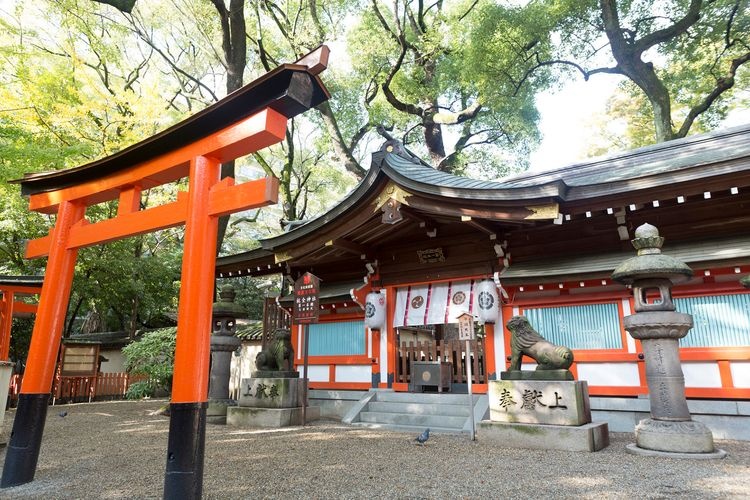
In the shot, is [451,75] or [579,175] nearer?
[579,175]

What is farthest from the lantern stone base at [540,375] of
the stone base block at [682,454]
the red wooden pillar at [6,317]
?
the red wooden pillar at [6,317]

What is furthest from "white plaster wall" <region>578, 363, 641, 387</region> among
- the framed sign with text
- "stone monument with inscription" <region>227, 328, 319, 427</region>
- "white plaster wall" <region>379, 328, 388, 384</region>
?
"stone monument with inscription" <region>227, 328, 319, 427</region>

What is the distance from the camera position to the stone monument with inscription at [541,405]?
631 cm

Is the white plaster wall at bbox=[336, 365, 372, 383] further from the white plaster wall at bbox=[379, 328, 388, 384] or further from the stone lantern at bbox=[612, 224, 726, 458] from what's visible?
the stone lantern at bbox=[612, 224, 726, 458]

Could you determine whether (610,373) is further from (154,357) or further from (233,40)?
(233,40)

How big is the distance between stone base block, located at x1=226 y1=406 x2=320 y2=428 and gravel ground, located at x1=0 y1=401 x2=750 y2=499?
3.65 feet

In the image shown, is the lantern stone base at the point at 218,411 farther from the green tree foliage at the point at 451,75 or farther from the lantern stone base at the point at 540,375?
the green tree foliage at the point at 451,75

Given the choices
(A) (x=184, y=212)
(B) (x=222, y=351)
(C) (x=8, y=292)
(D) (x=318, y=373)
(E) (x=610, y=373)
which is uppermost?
(C) (x=8, y=292)

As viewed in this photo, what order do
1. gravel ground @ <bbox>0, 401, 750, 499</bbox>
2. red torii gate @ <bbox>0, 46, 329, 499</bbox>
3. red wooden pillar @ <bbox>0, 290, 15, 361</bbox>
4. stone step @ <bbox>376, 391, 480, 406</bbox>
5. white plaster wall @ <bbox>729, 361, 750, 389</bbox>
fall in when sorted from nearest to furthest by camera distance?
red torii gate @ <bbox>0, 46, 329, 499</bbox>, gravel ground @ <bbox>0, 401, 750, 499</bbox>, white plaster wall @ <bbox>729, 361, 750, 389</bbox>, stone step @ <bbox>376, 391, 480, 406</bbox>, red wooden pillar @ <bbox>0, 290, 15, 361</bbox>

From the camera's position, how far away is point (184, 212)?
4551mm

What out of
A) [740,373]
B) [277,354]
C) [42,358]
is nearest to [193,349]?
[42,358]

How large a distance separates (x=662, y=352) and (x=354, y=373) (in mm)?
6747

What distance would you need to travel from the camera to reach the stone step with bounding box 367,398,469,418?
8.60 m

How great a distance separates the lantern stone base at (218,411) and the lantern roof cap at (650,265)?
27.9ft
